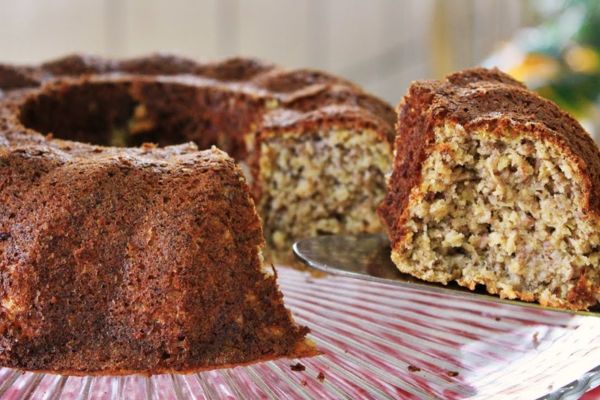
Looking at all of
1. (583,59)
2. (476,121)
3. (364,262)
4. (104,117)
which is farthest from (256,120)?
(583,59)

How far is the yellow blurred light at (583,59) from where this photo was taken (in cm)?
681

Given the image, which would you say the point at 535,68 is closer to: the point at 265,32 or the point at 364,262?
the point at 265,32

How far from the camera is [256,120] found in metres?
3.83

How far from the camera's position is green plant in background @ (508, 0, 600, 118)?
6598 mm

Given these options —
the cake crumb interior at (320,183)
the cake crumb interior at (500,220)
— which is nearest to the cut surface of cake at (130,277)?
the cake crumb interior at (500,220)

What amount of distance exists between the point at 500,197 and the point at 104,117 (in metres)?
2.16

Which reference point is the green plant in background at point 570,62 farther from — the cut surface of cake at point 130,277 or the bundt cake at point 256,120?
the cut surface of cake at point 130,277

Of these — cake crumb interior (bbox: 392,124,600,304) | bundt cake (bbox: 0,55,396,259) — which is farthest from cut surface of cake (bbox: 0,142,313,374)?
bundt cake (bbox: 0,55,396,259)

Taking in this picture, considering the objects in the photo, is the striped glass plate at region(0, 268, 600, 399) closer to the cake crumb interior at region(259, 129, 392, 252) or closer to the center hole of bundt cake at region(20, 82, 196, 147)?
the cake crumb interior at region(259, 129, 392, 252)

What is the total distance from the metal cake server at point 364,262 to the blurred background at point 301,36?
12.3 feet

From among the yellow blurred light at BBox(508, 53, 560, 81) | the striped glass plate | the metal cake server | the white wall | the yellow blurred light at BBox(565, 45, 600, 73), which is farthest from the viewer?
the yellow blurred light at BBox(565, 45, 600, 73)

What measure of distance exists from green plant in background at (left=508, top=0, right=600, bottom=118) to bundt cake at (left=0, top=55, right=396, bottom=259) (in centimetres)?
292

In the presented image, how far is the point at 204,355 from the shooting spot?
96.7 inches

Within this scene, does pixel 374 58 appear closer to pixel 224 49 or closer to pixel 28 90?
pixel 224 49
